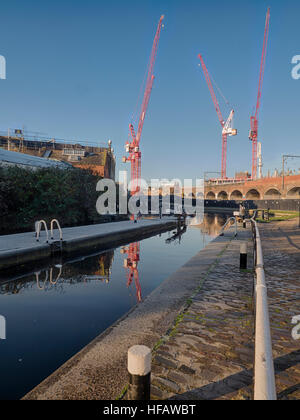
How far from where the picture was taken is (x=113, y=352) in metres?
3.59

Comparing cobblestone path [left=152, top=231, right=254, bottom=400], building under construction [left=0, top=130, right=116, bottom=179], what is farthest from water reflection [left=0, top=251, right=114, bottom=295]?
building under construction [left=0, top=130, right=116, bottom=179]

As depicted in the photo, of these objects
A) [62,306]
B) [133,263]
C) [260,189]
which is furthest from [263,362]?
[260,189]

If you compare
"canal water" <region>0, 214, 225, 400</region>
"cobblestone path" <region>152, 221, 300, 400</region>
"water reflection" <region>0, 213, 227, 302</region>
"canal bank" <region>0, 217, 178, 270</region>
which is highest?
"canal bank" <region>0, 217, 178, 270</region>

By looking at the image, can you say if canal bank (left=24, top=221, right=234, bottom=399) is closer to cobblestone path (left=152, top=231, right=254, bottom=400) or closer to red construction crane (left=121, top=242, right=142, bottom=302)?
cobblestone path (left=152, top=231, right=254, bottom=400)

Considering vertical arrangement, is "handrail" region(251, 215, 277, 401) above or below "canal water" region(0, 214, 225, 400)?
above

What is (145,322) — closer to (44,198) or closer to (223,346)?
(223,346)

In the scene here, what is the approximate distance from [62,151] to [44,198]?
35.9 meters

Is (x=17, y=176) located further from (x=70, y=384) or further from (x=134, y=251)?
(x=70, y=384)

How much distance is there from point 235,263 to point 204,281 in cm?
243

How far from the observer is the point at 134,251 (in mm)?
13672

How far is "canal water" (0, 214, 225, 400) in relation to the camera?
4086 millimetres

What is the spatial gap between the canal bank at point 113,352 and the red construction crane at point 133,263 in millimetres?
1708

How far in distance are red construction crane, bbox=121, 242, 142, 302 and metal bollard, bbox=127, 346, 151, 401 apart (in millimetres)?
4890

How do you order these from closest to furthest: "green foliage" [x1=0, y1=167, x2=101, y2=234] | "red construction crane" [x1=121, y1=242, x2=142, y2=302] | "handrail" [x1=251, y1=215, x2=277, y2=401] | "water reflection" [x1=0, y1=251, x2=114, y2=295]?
1. "handrail" [x1=251, y1=215, x2=277, y2=401]
2. "water reflection" [x1=0, y1=251, x2=114, y2=295]
3. "red construction crane" [x1=121, y1=242, x2=142, y2=302]
4. "green foliage" [x1=0, y1=167, x2=101, y2=234]
